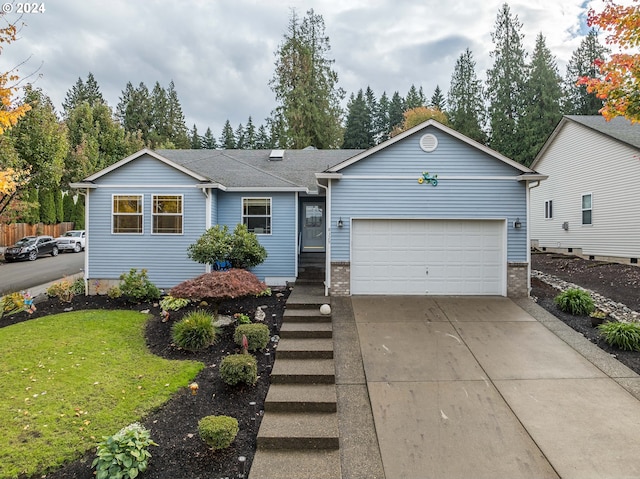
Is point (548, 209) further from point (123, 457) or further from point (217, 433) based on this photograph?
point (123, 457)

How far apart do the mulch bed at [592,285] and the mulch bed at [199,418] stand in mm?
6292

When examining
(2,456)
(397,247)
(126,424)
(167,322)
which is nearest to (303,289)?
(397,247)

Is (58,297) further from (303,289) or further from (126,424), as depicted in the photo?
(126,424)

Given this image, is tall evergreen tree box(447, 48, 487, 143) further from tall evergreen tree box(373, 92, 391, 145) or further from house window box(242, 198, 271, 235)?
house window box(242, 198, 271, 235)

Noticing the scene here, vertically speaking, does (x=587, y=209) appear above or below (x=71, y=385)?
above

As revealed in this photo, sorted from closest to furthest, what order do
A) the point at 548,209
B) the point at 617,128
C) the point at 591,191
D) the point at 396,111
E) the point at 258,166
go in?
the point at 258,166, the point at 617,128, the point at 591,191, the point at 548,209, the point at 396,111

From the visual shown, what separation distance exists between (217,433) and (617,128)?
1877 centimetres

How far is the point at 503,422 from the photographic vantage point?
4.83 m

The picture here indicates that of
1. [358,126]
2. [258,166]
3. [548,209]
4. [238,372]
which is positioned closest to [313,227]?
[258,166]

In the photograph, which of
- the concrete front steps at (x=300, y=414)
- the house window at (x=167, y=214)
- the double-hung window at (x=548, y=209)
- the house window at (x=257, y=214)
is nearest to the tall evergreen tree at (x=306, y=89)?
the double-hung window at (x=548, y=209)

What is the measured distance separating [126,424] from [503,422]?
488 centimetres

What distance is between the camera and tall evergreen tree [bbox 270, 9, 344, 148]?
2939cm

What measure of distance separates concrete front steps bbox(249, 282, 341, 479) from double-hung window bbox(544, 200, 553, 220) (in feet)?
53.3

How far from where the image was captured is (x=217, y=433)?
4152mm
